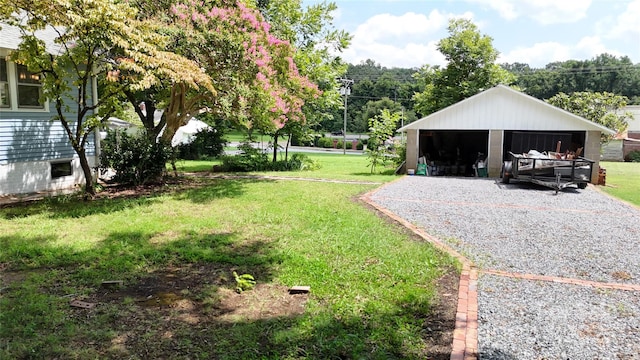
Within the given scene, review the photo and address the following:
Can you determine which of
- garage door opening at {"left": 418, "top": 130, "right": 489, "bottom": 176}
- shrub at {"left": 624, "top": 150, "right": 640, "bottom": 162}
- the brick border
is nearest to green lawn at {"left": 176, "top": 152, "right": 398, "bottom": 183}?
garage door opening at {"left": 418, "top": 130, "right": 489, "bottom": 176}

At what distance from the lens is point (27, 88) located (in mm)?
10180

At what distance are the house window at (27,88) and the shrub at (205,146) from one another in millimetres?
15790

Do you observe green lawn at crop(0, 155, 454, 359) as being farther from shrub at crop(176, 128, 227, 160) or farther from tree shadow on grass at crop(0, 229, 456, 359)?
shrub at crop(176, 128, 227, 160)

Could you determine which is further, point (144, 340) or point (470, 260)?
point (470, 260)

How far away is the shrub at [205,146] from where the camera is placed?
87.6ft

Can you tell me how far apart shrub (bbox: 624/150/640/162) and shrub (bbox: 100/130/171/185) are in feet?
121

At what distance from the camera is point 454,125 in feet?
57.3

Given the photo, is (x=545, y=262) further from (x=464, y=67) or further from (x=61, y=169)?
(x=464, y=67)

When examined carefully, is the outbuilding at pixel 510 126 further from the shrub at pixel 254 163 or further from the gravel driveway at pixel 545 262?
the shrub at pixel 254 163

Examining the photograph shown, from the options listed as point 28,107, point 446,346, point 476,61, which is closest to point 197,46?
point 28,107

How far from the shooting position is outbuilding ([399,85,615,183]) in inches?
636

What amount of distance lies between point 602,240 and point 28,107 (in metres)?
12.5

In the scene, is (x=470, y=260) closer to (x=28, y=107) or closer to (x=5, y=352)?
(x=5, y=352)

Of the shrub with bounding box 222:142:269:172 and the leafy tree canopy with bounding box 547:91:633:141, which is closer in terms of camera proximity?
the shrub with bounding box 222:142:269:172
